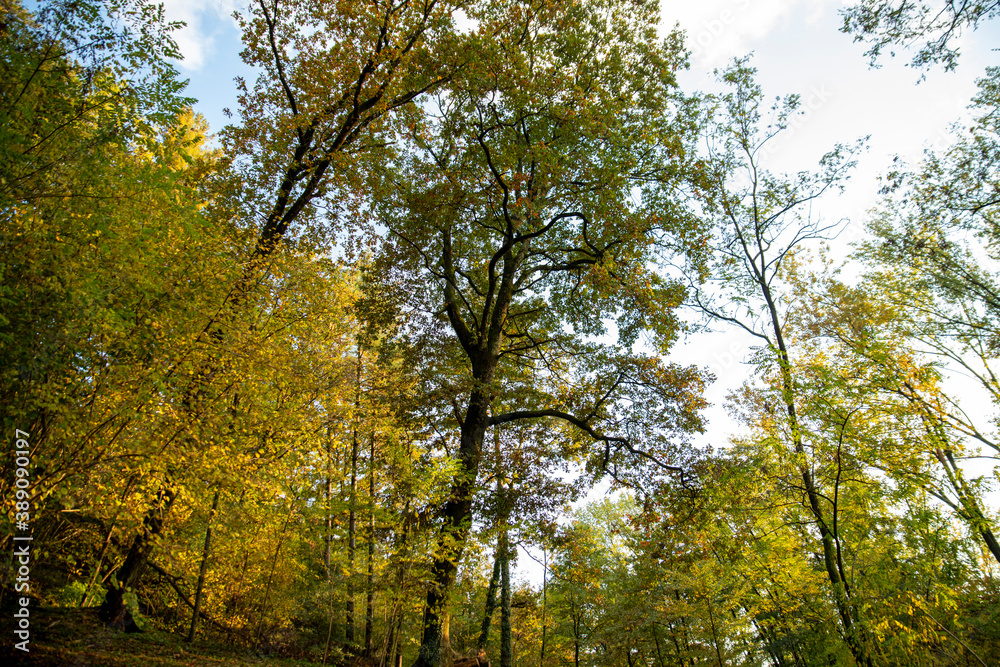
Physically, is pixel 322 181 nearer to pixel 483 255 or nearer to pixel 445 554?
pixel 483 255

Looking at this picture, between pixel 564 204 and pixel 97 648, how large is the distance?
1007cm

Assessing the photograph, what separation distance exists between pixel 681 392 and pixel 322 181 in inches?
299

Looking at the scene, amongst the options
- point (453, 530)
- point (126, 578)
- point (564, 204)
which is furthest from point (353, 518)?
point (564, 204)

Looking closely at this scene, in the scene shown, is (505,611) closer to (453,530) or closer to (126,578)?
(453,530)

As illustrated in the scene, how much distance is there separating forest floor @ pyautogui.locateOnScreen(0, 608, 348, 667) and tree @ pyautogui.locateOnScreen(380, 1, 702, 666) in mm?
3375

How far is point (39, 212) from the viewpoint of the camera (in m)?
4.04

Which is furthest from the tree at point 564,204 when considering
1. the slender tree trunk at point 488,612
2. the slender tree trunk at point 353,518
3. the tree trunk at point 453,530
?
the slender tree trunk at point 488,612

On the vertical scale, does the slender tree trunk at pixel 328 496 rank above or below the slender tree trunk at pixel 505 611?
above

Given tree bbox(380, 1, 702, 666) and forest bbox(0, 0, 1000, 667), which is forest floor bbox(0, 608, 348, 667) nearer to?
forest bbox(0, 0, 1000, 667)

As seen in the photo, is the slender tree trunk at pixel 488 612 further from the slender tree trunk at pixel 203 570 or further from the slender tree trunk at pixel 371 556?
the slender tree trunk at pixel 203 570

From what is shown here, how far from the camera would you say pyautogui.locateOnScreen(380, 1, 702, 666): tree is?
817 cm

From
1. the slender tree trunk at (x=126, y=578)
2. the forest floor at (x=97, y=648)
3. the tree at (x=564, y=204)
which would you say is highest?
Result: the tree at (x=564, y=204)

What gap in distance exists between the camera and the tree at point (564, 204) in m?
8.17

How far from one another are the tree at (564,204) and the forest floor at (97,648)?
3.38 metres
